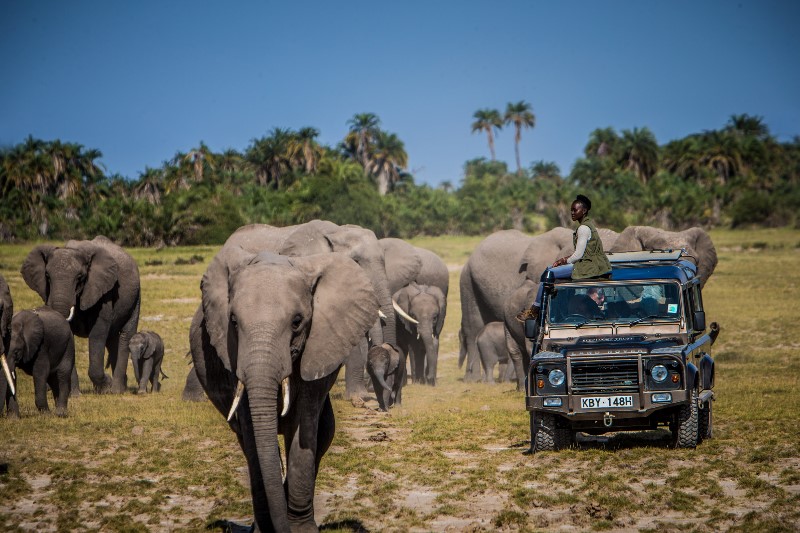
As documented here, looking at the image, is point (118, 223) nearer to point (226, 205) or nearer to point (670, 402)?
point (226, 205)

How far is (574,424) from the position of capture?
12.6 meters

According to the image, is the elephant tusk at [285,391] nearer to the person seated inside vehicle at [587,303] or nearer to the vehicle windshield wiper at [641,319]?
the person seated inside vehicle at [587,303]

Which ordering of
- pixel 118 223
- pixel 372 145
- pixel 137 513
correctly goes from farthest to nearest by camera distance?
1. pixel 372 145
2. pixel 118 223
3. pixel 137 513

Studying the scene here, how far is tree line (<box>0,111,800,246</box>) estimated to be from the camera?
6744cm

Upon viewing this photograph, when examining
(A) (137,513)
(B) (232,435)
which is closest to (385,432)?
(B) (232,435)

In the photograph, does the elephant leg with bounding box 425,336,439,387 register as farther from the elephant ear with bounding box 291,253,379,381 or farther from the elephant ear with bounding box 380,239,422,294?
the elephant ear with bounding box 291,253,379,381

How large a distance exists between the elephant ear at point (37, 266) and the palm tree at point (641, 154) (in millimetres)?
85918

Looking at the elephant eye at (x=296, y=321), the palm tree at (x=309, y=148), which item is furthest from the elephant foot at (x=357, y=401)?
the palm tree at (x=309, y=148)

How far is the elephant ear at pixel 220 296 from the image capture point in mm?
8555

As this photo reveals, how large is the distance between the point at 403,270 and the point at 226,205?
42.4 meters

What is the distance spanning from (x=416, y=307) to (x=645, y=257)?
1074cm

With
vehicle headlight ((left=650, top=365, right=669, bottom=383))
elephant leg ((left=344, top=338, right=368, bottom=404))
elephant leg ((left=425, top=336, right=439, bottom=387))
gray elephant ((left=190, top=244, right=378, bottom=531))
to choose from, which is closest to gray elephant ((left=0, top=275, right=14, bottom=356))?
gray elephant ((left=190, top=244, right=378, bottom=531))

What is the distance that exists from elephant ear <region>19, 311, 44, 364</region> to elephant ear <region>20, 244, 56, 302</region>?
13.5ft

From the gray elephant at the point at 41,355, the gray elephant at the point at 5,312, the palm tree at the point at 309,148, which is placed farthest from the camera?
the palm tree at the point at 309,148
